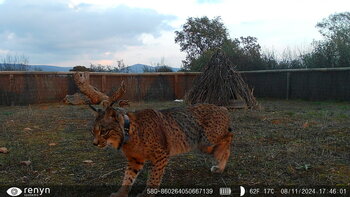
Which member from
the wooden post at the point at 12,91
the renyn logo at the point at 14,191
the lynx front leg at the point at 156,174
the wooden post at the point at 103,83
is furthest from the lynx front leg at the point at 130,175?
the wooden post at the point at 103,83

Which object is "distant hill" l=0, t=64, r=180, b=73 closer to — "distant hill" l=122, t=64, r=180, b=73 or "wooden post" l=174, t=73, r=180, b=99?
"distant hill" l=122, t=64, r=180, b=73

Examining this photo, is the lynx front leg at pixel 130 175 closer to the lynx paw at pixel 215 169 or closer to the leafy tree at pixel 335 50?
the lynx paw at pixel 215 169

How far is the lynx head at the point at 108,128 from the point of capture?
3236 millimetres

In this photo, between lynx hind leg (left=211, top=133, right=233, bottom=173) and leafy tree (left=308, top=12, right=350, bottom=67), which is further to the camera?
leafy tree (left=308, top=12, right=350, bottom=67)

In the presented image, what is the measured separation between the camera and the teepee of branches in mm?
11445

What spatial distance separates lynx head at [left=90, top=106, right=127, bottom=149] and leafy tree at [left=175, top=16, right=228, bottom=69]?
969 inches

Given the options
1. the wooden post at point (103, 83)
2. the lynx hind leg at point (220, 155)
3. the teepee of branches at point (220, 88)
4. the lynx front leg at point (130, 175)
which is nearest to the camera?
the lynx front leg at point (130, 175)

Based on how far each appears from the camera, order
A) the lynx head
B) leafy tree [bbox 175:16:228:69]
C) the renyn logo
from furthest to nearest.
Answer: leafy tree [bbox 175:16:228:69] < the renyn logo < the lynx head

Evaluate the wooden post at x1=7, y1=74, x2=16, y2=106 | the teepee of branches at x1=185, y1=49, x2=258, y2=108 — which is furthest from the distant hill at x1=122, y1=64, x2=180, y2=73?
the teepee of branches at x1=185, y1=49, x2=258, y2=108

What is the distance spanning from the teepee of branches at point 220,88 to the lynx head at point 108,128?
8145 millimetres

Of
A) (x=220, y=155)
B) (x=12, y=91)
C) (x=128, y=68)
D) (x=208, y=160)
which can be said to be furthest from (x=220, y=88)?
(x=128, y=68)

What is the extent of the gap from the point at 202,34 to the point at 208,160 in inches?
941

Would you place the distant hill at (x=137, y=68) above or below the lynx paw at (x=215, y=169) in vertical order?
above

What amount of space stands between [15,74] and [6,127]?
304 inches
